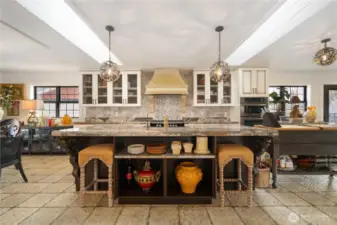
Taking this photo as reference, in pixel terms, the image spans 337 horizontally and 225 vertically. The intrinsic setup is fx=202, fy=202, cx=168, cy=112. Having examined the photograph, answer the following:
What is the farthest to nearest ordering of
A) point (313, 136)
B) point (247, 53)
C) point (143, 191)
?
point (247, 53) < point (313, 136) < point (143, 191)

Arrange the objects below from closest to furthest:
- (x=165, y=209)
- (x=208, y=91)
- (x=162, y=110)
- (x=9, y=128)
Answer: (x=165, y=209), (x=9, y=128), (x=208, y=91), (x=162, y=110)

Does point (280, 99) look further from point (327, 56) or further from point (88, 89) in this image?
point (88, 89)

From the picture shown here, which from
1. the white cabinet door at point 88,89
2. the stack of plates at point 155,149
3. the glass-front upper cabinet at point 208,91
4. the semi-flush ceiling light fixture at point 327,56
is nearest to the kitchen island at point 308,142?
the semi-flush ceiling light fixture at point 327,56

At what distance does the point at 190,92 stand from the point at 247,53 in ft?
6.28

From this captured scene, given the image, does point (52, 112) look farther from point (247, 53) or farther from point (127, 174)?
point (247, 53)

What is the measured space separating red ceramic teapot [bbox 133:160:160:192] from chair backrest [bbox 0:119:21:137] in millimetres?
1934

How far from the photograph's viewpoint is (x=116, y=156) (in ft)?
7.25

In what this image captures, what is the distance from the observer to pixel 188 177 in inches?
87.3

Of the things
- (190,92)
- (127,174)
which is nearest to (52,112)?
(190,92)

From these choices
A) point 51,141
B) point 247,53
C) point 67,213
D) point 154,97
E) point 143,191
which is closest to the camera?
point 67,213

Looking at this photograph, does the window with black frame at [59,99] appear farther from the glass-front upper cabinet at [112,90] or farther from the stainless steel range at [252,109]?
the stainless steel range at [252,109]

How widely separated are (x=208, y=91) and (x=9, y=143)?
4.35 m

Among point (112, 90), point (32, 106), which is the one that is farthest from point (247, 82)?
point (32, 106)

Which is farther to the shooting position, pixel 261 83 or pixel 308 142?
pixel 261 83
